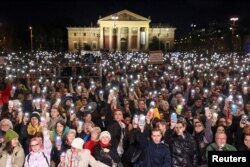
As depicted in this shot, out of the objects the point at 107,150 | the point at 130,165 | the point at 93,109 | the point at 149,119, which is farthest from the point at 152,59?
the point at 107,150

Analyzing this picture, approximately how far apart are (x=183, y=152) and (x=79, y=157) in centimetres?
159

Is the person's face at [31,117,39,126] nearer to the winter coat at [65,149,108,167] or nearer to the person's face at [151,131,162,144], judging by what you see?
the winter coat at [65,149,108,167]

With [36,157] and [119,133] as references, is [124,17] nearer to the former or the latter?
[119,133]

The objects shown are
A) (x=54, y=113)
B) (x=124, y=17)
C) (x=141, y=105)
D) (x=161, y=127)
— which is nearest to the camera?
(x=161, y=127)

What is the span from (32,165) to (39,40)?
298ft

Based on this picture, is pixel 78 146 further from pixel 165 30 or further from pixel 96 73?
pixel 165 30

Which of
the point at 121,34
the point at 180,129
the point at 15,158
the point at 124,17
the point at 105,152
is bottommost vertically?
the point at 15,158

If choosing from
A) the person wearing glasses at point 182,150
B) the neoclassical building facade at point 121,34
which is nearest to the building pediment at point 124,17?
the neoclassical building facade at point 121,34

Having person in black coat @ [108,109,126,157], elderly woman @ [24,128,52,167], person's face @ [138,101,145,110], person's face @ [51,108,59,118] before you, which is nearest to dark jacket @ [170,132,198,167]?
person in black coat @ [108,109,126,157]

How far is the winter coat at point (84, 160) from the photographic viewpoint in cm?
615

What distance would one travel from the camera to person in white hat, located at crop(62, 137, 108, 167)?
616 cm

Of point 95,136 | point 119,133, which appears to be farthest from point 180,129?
point 119,133

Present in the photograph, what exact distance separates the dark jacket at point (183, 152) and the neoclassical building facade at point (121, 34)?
290ft

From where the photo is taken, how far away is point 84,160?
6156 mm
